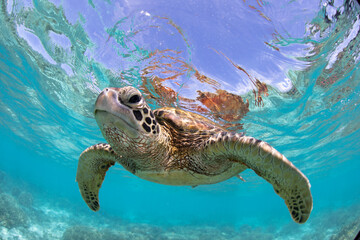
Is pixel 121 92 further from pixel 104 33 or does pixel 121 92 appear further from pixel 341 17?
pixel 341 17

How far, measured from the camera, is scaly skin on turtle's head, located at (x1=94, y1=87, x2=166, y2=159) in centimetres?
215

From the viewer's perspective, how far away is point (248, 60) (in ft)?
21.0

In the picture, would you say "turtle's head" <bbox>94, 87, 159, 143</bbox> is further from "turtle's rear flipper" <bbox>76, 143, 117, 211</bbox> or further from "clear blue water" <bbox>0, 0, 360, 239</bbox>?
"clear blue water" <bbox>0, 0, 360, 239</bbox>

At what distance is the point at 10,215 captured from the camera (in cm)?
1439

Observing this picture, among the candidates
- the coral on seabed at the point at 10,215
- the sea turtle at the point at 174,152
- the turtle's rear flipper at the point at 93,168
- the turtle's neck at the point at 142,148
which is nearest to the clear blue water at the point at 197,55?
the coral on seabed at the point at 10,215

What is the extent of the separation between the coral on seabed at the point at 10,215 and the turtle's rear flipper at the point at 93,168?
537 inches

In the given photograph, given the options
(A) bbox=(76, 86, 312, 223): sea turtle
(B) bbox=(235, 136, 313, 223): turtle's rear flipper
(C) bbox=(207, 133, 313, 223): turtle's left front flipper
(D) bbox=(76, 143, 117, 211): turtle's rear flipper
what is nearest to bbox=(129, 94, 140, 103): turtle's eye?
(A) bbox=(76, 86, 312, 223): sea turtle

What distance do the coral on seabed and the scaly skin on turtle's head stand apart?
648 inches

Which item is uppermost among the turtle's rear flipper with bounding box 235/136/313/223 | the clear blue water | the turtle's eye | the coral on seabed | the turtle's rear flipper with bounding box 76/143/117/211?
the clear blue water

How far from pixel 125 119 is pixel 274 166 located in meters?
1.95

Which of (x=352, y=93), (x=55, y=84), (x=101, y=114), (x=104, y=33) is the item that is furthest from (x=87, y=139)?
(x=352, y=93)

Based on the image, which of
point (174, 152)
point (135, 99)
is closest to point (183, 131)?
point (174, 152)

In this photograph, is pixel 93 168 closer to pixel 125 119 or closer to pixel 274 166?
pixel 125 119

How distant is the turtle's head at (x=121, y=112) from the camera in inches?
A: 84.3
